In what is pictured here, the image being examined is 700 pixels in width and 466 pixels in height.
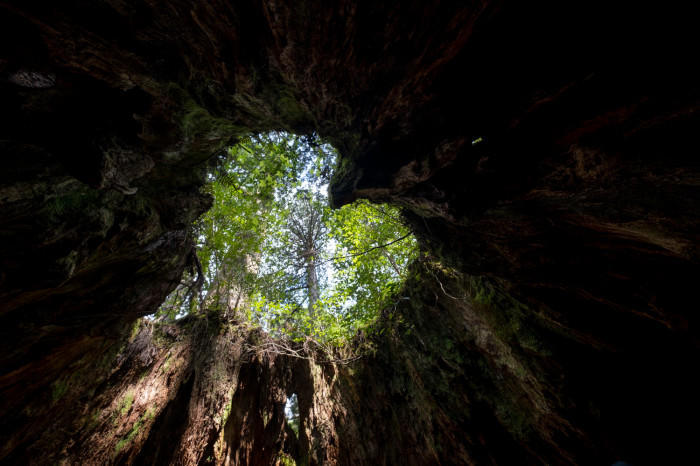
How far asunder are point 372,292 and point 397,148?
175 inches

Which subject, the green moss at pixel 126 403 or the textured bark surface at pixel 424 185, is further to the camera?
the green moss at pixel 126 403

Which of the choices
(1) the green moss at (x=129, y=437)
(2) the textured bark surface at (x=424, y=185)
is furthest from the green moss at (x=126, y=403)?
(1) the green moss at (x=129, y=437)

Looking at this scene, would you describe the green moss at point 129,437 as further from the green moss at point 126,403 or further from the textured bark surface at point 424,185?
the green moss at point 126,403

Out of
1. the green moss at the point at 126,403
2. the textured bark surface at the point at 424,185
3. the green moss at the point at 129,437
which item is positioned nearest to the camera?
the textured bark surface at the point at 424,185

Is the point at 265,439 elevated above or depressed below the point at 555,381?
above

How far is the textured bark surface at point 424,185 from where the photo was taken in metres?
2.09

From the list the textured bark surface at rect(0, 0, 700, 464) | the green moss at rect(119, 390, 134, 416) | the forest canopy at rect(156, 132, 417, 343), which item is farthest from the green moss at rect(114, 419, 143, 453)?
the forest canopy at rect(156, 132, 417, 343)

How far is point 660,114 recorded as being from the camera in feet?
6.42

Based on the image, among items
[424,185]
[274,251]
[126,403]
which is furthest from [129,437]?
[424,185]

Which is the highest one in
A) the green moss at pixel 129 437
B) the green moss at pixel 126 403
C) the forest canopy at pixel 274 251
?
the forest canopy at pixel 274 251

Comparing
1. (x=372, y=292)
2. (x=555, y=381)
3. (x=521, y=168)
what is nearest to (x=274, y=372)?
(x=372, y=292)

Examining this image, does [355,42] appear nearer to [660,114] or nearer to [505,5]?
[505,5]

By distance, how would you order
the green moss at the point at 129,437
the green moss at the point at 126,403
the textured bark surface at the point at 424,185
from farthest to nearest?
the green moss at the point at 126,403
the green moss at the point at 129,437
the textured bark surface at the point at 424,185

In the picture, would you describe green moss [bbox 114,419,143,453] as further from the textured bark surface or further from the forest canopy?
the forest canopy
